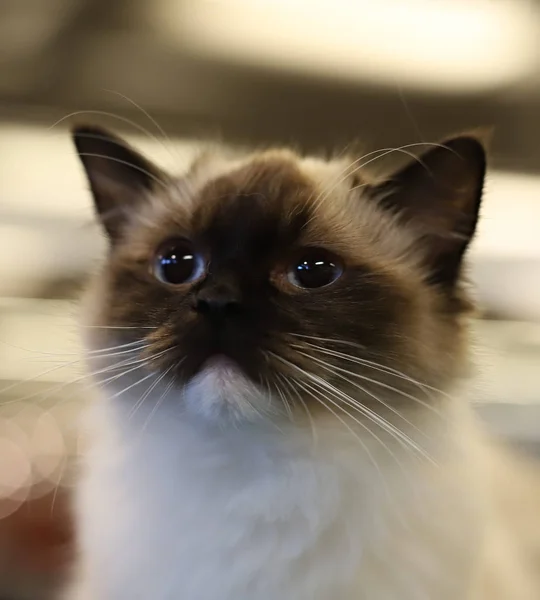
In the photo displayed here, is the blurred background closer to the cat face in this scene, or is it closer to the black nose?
the cat face

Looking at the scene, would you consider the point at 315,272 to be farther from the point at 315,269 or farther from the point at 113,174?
the point at 113,174

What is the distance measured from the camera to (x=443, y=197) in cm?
87

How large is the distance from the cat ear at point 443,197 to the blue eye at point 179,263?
0.28m

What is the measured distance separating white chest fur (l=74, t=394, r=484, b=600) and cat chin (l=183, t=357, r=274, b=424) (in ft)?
0.18

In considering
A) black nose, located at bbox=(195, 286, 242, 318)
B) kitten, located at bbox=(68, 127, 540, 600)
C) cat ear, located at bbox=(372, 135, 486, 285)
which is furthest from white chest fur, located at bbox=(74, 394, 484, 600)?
cat ear, located at bbox=(372, 135, 486, 285)

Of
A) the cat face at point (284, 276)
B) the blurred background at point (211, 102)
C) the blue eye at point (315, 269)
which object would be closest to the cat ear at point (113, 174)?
the cat face at point (284, 276)

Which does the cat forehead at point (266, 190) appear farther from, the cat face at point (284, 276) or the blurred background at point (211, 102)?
the blurred background at point (211, 102)

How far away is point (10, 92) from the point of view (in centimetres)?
130

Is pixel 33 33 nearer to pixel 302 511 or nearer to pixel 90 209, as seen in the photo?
pixel 90 209

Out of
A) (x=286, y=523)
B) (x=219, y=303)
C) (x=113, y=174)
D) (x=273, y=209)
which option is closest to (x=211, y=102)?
(x=113, y=174)

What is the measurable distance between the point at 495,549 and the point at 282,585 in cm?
34

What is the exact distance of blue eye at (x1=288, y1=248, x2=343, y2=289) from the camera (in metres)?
0.83

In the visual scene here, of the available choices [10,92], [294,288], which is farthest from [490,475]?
[10,92]

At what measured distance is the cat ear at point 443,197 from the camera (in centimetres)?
84
